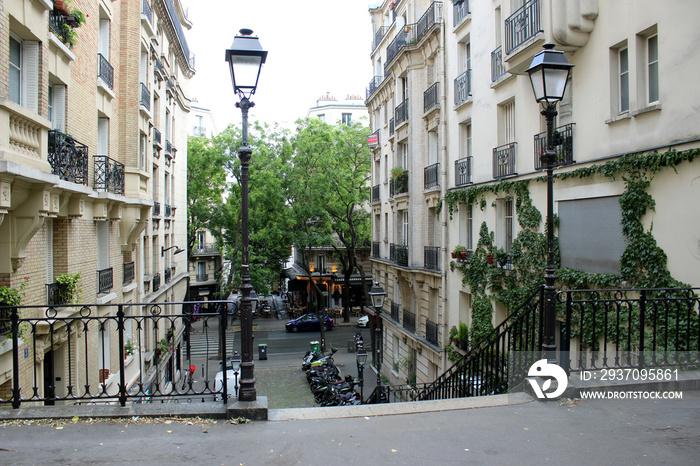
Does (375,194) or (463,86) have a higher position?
(463,86)

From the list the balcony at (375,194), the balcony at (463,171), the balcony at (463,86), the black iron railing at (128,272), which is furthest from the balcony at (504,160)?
the balcony at (375,194)

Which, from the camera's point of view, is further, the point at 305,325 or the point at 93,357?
the point at 305,325

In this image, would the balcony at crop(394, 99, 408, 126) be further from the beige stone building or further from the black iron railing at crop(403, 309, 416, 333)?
the beige stone building

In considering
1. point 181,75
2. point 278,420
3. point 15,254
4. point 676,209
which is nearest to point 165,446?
point 278,420

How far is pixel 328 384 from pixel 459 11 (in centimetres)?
1513

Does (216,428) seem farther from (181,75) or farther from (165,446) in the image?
(181,75)

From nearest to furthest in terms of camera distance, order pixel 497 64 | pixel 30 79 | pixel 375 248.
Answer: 1. pixel 30 79
2. pixel 497 64
3. pixel 375 248

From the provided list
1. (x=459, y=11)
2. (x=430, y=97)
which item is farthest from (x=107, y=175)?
(x=459, y=11)

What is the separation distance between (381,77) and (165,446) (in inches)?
1014

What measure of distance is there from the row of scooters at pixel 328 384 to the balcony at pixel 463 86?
11.7 metres

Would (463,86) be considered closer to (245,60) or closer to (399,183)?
(399,183)

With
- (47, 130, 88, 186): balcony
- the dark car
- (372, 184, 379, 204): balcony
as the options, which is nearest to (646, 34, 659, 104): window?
(47, 130, 88, 186): balcony

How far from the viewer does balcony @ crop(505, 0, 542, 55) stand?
41.0ft

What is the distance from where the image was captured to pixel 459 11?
60.5 feet
